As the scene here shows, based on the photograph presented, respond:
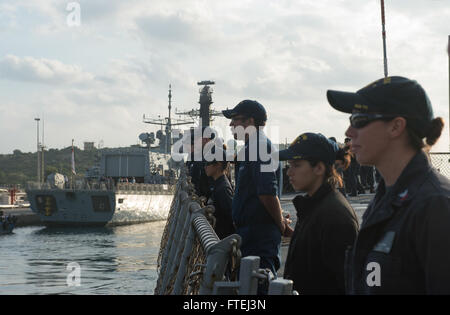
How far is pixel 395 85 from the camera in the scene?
86.0 inches

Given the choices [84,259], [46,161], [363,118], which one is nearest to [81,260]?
[84,259]

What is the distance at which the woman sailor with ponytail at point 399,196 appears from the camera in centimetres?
182

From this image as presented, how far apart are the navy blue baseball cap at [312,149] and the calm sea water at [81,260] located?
51.8 feet

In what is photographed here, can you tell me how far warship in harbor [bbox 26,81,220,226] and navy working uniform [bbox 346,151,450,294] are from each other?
4390cm

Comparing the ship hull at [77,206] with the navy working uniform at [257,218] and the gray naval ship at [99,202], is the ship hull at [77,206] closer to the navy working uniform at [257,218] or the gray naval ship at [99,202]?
the gray naval ship at [99,202]

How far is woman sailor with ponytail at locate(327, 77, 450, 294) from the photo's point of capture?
5.96ft

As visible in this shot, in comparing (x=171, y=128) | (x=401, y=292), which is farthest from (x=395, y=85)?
(x=171, y=128)

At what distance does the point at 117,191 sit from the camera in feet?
150

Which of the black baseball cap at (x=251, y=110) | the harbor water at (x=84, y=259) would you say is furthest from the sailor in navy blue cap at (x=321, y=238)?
the harbor water at (x=84, y=259)

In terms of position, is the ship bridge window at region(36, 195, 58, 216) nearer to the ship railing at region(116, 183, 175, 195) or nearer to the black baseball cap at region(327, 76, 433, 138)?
the ship railing at region(116, 183, 175, 195)

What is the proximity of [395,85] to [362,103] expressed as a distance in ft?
0.46

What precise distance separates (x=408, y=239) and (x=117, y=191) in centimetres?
4474

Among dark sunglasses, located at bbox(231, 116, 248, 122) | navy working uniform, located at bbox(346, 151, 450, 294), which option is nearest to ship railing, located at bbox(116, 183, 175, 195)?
dark sunglasses, located at bbox(231, 116, 248, 122)
